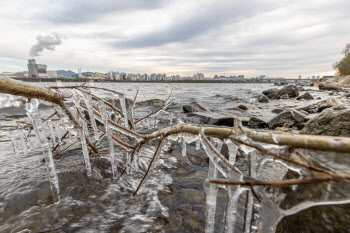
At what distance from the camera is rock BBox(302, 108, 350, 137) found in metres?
1.65

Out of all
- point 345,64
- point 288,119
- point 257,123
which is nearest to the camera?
point 288,119

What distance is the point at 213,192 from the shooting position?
1090mm

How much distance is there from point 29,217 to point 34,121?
136 centimetres

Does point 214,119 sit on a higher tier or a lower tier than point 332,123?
lower

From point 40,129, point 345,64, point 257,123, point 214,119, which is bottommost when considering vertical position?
point 257,123

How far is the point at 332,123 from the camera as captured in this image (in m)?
1.77

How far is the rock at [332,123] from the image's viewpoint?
64.9 inches

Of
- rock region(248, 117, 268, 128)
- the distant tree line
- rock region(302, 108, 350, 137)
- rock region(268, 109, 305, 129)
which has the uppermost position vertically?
the distant tree line

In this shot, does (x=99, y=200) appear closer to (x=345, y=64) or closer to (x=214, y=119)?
(x=214, y=119)

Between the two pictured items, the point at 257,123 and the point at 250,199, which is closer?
the point at 250,199

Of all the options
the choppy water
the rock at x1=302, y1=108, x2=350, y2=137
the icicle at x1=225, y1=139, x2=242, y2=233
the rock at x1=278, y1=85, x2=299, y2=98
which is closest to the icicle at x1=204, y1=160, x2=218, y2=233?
the icicle at x1=225, y1=139, x2=242, y2=233

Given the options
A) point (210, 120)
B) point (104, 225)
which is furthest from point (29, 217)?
point (210, 120)

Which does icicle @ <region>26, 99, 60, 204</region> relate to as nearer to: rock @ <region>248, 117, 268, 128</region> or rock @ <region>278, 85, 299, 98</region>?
rock @ <region>248, 117, 268, 128</region>

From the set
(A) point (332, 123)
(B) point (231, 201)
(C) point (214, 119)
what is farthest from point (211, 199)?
(C) point (214, 119)
